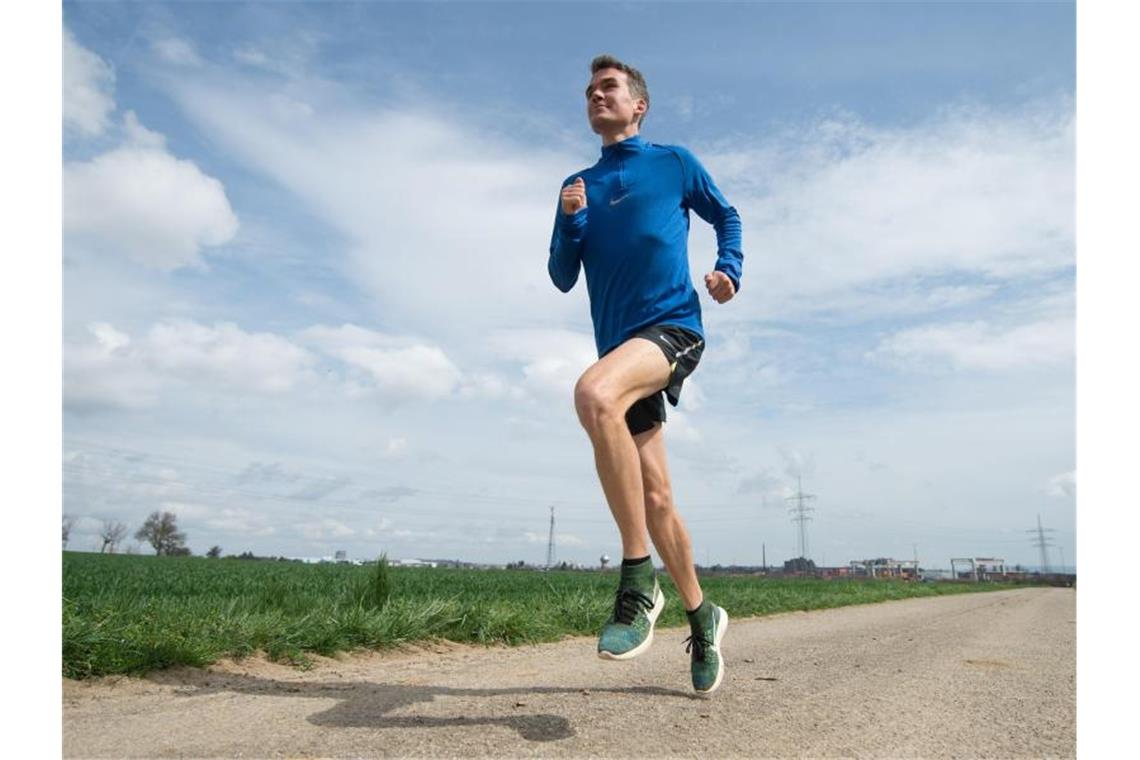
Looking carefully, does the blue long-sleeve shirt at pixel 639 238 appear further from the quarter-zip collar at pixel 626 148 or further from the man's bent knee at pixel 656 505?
the man's bent knee at pixel 656 505

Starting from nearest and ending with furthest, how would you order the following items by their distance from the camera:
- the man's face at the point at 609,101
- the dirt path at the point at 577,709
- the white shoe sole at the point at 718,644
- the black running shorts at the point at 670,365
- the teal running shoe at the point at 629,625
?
the dirt path at the point at 577,709
the teal running shoe at the point at 629,625
the black running shorts at the point at 670,365
the white shoe sole at the point at 718,644
the man's face at the point at 609,101

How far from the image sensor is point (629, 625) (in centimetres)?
302

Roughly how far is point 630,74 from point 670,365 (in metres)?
1.53

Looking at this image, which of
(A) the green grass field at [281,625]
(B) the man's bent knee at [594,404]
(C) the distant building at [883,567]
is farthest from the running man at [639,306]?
(C) the distant building at [883,567]

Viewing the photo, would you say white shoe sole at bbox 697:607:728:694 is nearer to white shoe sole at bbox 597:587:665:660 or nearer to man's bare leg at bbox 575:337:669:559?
white shoe sole at bbox 597:587:665:660

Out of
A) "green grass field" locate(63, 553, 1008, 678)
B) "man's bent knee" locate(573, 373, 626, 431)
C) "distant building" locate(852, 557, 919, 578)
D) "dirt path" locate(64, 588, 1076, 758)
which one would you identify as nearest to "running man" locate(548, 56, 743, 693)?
"man's bent knee" locate(573, 373, 626, 431)

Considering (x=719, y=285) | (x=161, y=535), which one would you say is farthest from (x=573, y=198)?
(x=161, y=535)

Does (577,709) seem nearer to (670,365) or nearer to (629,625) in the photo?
(629,625)

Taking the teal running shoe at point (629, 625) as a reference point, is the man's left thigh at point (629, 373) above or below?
above

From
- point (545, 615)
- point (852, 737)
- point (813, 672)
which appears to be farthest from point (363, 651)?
point (852, 737)

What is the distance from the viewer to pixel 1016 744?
2.85 metres

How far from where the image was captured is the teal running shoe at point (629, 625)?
115 inches

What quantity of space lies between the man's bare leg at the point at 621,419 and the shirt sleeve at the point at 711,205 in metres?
0.82

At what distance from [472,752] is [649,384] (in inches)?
59.8
